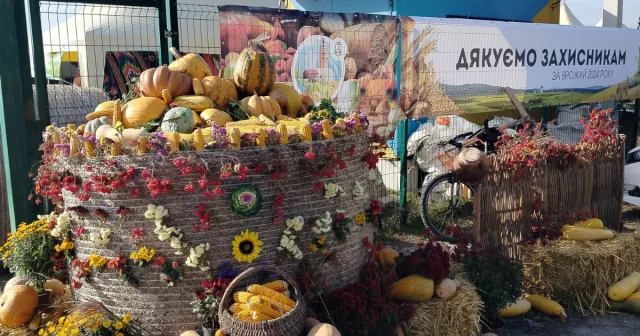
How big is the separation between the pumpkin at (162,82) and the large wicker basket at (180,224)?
2.88ft

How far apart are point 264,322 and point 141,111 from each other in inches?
69.2

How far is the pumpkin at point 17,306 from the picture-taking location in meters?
3.96

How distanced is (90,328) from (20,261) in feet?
3.12

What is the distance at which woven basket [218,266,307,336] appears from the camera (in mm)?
3320

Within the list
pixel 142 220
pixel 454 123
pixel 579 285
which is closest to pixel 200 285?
pixel 142 220

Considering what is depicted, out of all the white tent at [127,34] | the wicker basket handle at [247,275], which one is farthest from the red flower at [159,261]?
the white tent at [127,34]

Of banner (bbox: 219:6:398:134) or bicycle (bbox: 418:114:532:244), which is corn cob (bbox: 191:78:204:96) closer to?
banner (bbox: 219:6:398:134)

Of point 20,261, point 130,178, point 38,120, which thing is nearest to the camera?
point 130,178

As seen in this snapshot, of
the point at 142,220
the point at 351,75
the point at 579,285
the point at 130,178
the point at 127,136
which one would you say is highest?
the point at 351,75

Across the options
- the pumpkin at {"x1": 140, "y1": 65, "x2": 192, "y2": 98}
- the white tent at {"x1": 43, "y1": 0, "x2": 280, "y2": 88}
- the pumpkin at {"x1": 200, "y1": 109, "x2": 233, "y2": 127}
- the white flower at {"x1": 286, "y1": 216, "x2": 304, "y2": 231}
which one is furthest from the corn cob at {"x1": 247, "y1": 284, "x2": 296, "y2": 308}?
the white tent at {"x1": 43, "y1": 0, "x2": 280, "y2": 88}

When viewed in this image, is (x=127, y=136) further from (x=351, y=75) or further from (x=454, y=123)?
(x=454, y=123)

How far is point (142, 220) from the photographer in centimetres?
361

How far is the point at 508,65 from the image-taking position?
9.30 m

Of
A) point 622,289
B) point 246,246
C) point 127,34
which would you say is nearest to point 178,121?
point 246,246
